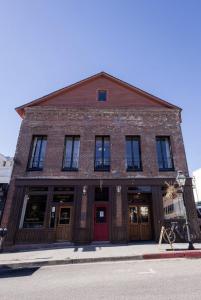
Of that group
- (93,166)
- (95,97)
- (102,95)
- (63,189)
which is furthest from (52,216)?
(102,95)

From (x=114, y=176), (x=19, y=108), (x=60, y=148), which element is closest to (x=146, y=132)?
(x=114, y=176)

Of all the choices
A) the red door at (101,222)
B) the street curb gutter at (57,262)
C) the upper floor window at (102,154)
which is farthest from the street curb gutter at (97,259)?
the upper floor window at (102,154)

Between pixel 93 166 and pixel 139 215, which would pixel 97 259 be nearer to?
pixel 139 215

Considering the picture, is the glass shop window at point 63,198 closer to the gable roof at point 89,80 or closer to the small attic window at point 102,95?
the gable roof at point 89,80

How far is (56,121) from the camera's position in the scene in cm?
1388

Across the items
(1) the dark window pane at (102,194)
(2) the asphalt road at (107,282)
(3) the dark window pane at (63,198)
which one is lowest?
(2) the asphalt road at (107,282)

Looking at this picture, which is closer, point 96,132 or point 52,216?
point 52,216

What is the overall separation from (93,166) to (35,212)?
4.62 meters

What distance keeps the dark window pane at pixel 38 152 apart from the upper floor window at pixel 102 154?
12.3 ft

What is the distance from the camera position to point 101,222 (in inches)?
457

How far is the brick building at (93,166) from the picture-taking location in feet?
37.2

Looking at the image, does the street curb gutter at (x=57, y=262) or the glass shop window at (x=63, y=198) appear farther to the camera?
the glass shop window at (x=63, y=198)

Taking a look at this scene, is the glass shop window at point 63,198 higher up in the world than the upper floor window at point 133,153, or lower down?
lower down

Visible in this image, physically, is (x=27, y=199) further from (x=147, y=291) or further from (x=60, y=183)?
(x=147, y=291)
